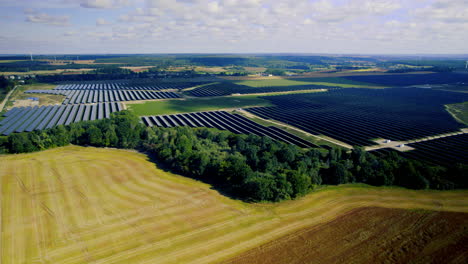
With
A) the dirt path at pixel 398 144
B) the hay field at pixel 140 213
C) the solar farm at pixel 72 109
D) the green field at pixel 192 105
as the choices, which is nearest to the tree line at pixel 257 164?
the hay field at pixel 140 213

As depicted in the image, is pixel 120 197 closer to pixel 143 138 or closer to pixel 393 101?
pixel 143 138

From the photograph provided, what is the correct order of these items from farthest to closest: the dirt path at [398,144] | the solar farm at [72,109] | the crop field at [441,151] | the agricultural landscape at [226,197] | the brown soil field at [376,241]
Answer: the solar farm at [72,109], the dirt path at [398,144], the crop field at [441,151], the agricultural landscape at [226,197], the brown soil field at [376,241]

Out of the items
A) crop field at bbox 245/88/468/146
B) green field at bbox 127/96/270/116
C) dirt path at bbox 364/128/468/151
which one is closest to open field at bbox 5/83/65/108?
green field at bbox 127/96/270/116

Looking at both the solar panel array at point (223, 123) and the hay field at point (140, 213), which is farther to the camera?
the solar panel array at point (223, 123)

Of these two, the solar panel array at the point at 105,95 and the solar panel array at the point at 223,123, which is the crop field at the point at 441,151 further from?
the solar panel array at the point at 105,95

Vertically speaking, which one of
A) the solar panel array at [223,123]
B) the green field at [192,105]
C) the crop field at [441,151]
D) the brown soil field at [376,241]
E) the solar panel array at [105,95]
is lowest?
the brown soil field at [376,241]

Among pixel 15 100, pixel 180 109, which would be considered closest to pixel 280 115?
pixel 180 109

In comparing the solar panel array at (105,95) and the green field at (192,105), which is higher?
the solar panel array at (105,95)

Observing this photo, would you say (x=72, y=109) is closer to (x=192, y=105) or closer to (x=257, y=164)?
(x=192, y=105)
